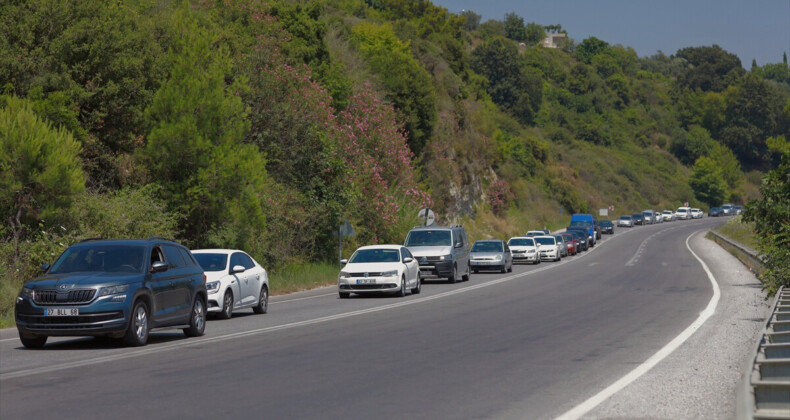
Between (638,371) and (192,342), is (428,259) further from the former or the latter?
(638,371)

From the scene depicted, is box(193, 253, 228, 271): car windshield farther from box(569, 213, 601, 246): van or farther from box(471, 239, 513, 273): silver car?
box(569, 213, 601, 246): van

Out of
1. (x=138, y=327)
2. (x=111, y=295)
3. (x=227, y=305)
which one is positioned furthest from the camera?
(x=227, y=305)

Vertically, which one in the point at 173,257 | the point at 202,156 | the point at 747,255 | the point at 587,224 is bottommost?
the point at 747,255

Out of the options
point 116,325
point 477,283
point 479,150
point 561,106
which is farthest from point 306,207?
point 561,106

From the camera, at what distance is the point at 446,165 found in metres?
66.4

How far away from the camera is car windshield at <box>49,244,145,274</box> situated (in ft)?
50.8

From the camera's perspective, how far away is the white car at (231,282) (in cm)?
2106

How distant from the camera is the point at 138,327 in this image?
15156 millimetres

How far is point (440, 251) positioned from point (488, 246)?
9643 millimetres

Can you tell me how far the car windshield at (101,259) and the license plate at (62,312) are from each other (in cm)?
103

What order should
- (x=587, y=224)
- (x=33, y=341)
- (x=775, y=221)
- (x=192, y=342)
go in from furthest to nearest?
(x=587, y=224)
(x=775, y=221)
(x=192, y=342)
(x=33, y=341)

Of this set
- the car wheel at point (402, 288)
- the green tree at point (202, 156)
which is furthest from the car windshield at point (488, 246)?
the car wheel at point (402, 288)

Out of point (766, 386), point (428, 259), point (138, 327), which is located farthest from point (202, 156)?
point (766, 386)

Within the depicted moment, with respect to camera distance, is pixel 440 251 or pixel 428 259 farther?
pixel 440 251
